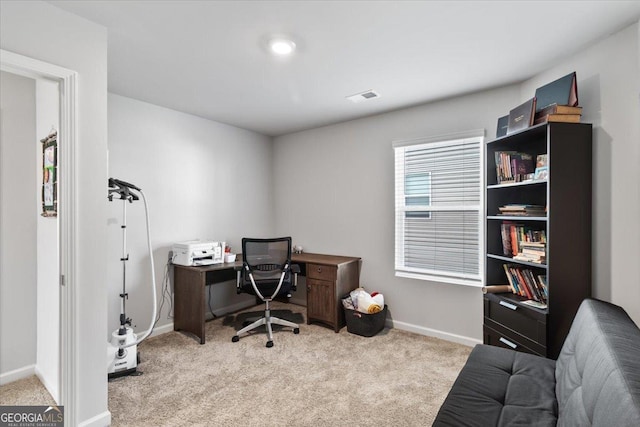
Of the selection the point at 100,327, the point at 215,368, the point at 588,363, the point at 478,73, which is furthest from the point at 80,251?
the point at 478,73

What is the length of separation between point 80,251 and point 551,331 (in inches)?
116

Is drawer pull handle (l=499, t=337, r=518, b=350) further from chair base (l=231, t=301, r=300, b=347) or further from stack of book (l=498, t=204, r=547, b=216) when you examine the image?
chair base (l=231, t=301, r=300, b=347)

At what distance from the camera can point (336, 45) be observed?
7.11 ft

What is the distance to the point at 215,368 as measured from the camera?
264 centimetres

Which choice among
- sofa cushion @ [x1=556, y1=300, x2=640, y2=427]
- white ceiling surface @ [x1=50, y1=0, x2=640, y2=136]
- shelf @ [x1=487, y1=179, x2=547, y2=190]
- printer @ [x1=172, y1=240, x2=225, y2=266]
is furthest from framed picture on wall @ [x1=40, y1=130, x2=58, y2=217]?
shelf @ [x1=487, y1=179, x2=547, y2=190]

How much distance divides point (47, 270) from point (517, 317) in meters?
3.46

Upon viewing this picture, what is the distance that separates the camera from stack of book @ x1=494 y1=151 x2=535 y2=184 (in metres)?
2.43

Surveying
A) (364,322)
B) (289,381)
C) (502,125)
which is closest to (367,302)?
(364,322)

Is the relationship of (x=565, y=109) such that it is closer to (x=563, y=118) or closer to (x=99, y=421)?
(x=563, y=118)

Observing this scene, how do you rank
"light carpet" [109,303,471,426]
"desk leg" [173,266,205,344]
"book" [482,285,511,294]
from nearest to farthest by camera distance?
"light carpet" [109,303,471,426] < "book" [482,285,511,294] < "desk leg" [173,266,205,344]

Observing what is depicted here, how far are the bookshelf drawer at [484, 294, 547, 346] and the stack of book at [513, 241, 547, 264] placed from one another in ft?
1.10

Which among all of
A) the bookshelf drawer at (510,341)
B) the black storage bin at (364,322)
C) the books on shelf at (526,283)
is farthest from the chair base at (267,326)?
the books on shelf at (526,283)

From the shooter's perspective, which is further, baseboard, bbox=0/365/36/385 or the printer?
the printer

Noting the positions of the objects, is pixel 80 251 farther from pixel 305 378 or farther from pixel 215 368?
pixel 305 378
